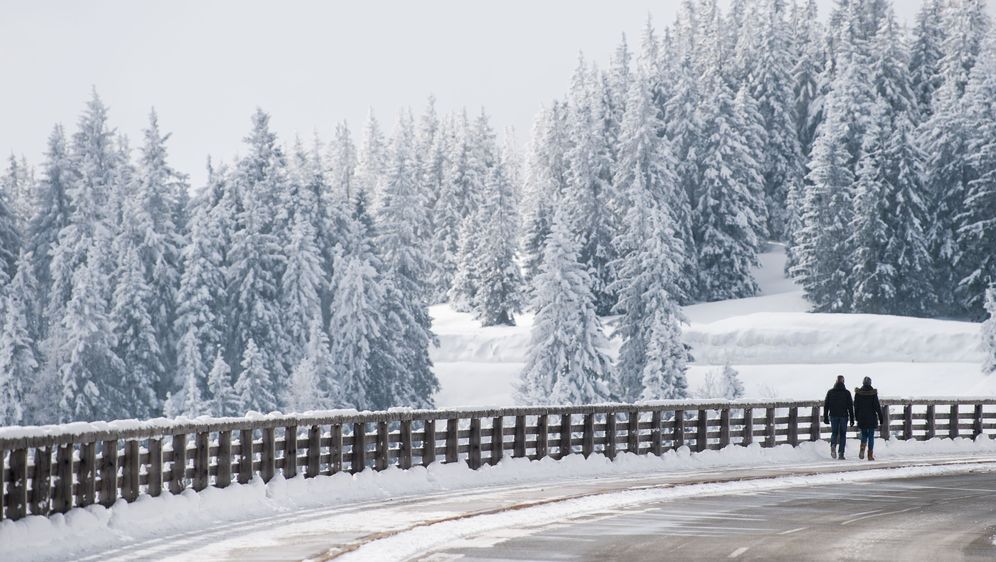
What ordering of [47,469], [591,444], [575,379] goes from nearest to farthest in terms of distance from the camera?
[47,469], [591,444], [575,379]

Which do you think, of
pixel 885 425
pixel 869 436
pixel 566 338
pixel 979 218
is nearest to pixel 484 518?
pixel 869 436

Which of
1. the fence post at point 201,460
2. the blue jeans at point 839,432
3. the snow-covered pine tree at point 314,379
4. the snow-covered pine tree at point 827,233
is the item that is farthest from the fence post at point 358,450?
the snow-covered pine tree at point 827,233

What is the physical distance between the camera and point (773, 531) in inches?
706

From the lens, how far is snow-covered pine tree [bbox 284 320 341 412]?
283 ft

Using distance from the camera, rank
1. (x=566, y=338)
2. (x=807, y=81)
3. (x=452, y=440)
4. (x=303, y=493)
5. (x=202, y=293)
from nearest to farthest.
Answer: (x=303, y=493)
(x=452, y=440)
(x=566, y=338)
(x=202, y=293)
(x=807, y=81)

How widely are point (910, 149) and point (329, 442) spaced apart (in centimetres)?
8278

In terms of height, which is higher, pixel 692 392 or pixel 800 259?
pixel 800 259

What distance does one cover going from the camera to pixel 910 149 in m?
99.9

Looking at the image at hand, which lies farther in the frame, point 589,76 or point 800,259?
point 589,76

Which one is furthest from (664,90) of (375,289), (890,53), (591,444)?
(591,444)

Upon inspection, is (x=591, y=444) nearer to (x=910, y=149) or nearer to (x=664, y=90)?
(x=910, y=149)

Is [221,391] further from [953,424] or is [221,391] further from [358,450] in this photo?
[358,450]

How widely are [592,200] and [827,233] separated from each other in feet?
61.2

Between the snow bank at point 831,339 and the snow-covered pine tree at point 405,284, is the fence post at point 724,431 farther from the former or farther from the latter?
the snow-covered pine tree at point 405,284
